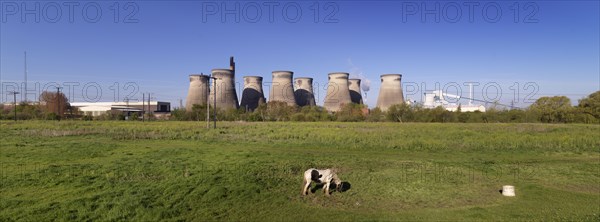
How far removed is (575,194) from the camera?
6.41 meters

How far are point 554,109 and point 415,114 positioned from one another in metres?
15.0

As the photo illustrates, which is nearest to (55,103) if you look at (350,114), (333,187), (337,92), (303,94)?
(303,94)

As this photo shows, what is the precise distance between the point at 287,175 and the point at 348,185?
1.32m

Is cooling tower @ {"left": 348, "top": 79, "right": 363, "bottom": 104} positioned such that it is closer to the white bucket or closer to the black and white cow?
the white bucket

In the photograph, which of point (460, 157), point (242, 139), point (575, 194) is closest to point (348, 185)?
point (575, 194)

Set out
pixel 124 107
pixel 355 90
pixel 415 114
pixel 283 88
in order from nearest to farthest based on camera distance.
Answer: pixel 415 114 < pixel 283 88 < pixel 355 90 < pixel 124 107

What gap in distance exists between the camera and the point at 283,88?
134ft

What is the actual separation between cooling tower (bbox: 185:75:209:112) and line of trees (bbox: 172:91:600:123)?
87 cm

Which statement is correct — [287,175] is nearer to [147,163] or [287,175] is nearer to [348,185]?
[348,185]

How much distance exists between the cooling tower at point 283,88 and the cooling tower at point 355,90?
892 centimetres

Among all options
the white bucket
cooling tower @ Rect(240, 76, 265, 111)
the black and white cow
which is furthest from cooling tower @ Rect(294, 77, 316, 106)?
the black and white cow

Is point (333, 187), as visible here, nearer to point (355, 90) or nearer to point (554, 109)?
point (355, 90)

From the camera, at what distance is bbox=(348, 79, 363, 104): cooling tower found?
155ft

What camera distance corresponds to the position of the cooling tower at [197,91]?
3929 centimetres
